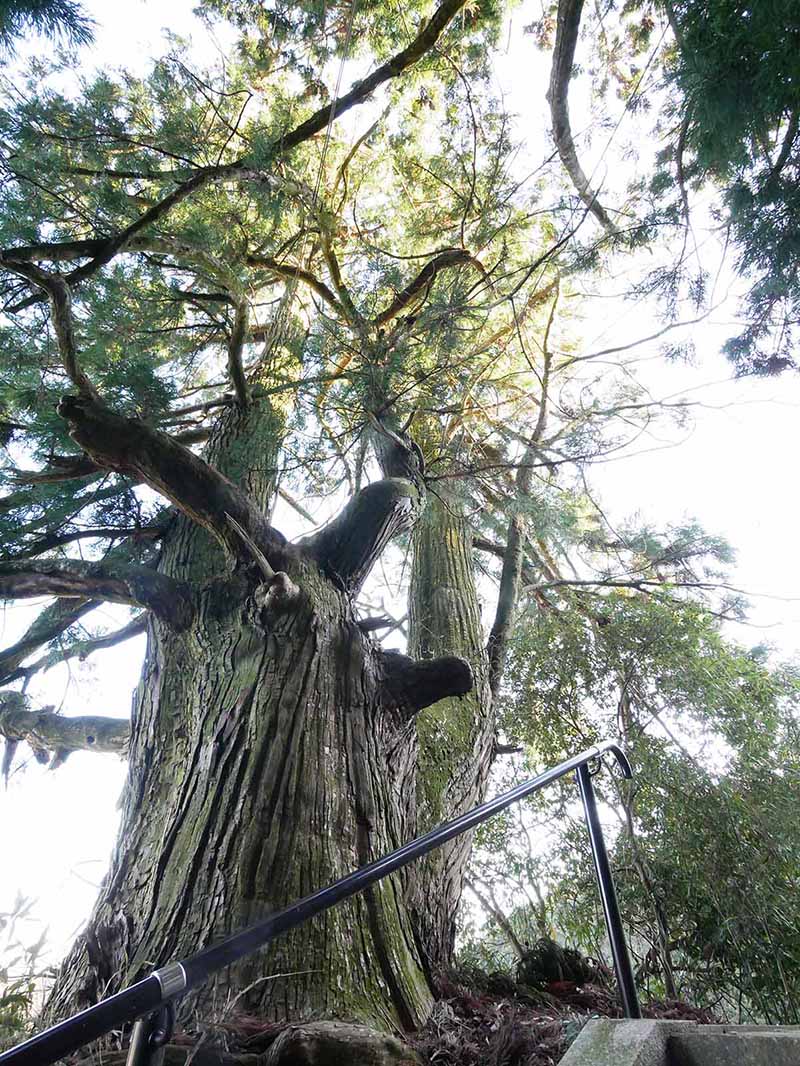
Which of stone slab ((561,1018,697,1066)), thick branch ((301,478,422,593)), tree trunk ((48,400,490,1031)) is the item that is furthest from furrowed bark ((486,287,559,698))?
stone slab ((561,1018,697,1066))

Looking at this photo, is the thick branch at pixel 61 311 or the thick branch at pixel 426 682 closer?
the thick branch at pixel 61 311

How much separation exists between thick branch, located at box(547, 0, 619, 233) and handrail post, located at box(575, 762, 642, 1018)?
2092 mm

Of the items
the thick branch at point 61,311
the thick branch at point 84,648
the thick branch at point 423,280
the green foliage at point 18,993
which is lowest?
the green foliage at point 18,993

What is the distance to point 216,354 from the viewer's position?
451 cm

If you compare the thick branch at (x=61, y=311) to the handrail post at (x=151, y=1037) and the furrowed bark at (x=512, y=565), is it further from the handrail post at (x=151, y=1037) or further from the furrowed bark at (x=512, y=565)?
the furrowed bark at (x=512, y=565)

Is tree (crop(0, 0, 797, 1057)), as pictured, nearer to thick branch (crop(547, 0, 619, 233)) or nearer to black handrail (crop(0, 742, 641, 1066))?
thick branch (crop(547, 0, 619, 233))

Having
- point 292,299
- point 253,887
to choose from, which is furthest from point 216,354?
point 253,887

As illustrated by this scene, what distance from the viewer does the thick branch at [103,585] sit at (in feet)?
6.76

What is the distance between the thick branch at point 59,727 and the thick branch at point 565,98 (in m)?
3.02

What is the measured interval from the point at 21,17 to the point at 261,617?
1.79 m

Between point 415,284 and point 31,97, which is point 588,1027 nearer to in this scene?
point 415,284

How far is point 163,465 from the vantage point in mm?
2057

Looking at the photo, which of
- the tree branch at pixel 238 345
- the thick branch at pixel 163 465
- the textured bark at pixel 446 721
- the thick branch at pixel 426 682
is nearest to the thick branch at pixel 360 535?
the thick branch at pixel 163 465

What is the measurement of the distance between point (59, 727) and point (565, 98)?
3.65 meters
